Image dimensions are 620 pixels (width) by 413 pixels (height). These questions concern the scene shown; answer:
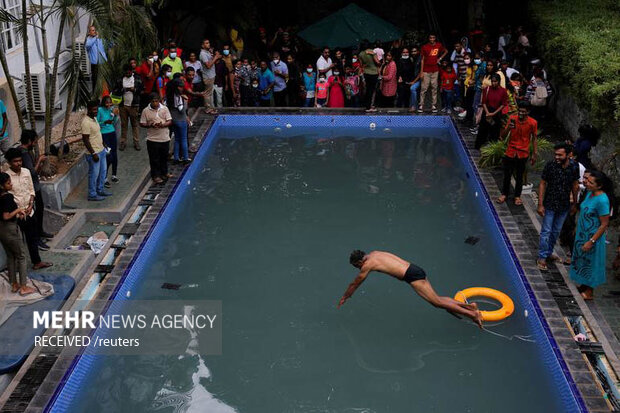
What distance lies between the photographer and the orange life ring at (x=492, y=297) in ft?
29.9

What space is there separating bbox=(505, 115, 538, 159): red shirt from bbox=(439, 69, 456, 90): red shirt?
5073 mm

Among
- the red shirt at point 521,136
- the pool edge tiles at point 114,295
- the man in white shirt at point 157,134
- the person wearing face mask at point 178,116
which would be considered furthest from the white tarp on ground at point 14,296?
the red shirt at point 521,136

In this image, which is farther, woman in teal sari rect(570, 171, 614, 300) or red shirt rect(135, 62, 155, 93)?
red shirt rect(135, 62, 155, 93)

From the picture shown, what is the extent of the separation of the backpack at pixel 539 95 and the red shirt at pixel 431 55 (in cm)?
260

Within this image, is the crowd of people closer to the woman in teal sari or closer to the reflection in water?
the woman in teal sari

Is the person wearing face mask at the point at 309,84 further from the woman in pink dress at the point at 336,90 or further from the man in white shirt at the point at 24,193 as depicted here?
the man in white shirt at the point at 24,193

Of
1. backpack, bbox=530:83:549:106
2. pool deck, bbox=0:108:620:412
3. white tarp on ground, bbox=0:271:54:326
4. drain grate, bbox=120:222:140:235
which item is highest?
backpack, bbox=530:83:549:106

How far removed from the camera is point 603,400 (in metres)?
7.44

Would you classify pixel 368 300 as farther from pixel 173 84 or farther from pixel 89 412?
pixel 173 84

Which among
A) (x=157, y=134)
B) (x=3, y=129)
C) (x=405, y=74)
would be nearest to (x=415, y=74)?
(x=405, y=74)

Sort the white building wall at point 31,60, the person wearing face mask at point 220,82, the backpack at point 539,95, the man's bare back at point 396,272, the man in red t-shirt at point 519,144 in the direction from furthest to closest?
the person wearing face mask at point 220,82 → the backpack at point 539,95 → the white building wall at point 31,60 → the man in red t-shirt at point 519,144 → the man's bare back at point 396,272

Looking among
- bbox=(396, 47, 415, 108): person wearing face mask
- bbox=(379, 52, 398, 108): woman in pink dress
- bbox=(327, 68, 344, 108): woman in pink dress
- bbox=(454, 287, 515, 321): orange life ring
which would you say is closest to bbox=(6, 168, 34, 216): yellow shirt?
bbox=(454, 287, 515, 321): orange life ring

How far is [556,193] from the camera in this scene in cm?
963

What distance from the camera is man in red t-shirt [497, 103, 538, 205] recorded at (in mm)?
11492
